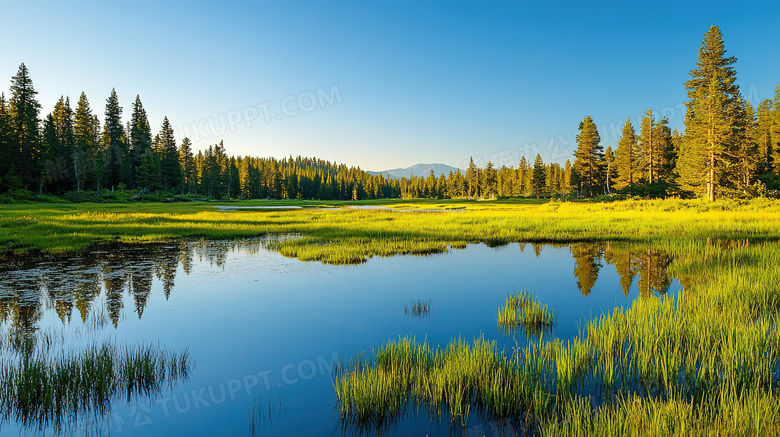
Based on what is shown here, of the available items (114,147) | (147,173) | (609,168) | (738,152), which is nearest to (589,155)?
(609,168)

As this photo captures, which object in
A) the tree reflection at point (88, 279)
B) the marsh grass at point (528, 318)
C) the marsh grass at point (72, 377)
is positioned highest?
the tree reflection at point (88, 279)

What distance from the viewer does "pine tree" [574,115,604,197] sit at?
2704 inches

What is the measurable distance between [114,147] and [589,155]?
291 feet

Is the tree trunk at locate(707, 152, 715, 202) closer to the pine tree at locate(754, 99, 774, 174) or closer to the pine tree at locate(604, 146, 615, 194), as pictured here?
the pine tree at locate(754, 99, 774, 174)

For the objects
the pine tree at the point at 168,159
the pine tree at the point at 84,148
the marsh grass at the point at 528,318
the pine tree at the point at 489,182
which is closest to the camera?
the marsh grass at the point at 528,318

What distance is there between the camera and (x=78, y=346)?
697cm

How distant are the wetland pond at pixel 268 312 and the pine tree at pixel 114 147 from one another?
200 ft

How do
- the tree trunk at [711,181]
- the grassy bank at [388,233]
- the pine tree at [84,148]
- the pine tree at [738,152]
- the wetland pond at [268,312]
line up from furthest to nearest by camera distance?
the pine tree at [84,148] → the pine tree at [738,152] → the tree trunk at [711,181] → the grassy bank at [388,233] → the wetland pond at [268,312]

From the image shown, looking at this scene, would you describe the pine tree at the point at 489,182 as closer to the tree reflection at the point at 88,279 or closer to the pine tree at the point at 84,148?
the pine tree at the point at 84,148

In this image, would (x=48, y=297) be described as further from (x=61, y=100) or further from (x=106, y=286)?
(x=61, y=100)

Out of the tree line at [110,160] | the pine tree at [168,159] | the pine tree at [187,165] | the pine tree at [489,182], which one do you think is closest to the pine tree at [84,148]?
the tree line at [110,160]

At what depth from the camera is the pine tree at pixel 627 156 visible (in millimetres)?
63684

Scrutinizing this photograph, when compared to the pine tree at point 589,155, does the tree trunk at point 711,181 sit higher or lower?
lower

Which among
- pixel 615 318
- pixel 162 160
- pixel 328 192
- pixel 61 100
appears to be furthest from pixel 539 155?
pixel 61 100
